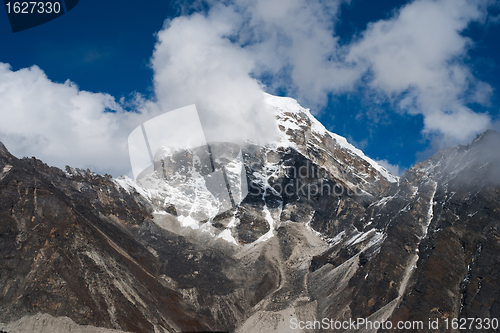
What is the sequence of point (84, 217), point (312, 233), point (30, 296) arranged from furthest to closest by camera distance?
point (312, 233), point (84, 217), point (30, 296)

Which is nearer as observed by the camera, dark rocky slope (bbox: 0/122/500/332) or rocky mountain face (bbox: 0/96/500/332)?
rocky mountain face (bbox: 0/96/500/332)

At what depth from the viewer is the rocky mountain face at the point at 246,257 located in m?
71.1

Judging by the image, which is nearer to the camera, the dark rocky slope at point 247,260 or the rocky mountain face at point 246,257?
the rocky mountain face at point 246,257

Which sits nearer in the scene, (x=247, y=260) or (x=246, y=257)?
(x=247, y=260)

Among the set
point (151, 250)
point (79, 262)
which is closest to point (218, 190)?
point (151, 250)

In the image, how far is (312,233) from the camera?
141 meters

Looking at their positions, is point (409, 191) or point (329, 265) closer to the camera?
point (329, 265)

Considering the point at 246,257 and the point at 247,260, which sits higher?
the point at 246,257

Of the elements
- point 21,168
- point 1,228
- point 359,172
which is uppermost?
point 359,172

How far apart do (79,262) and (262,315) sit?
4317cm

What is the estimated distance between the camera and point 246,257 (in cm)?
11981

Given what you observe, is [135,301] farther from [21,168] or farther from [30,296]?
[21,168]

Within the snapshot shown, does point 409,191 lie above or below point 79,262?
above

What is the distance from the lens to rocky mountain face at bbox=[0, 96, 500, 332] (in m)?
71.1
